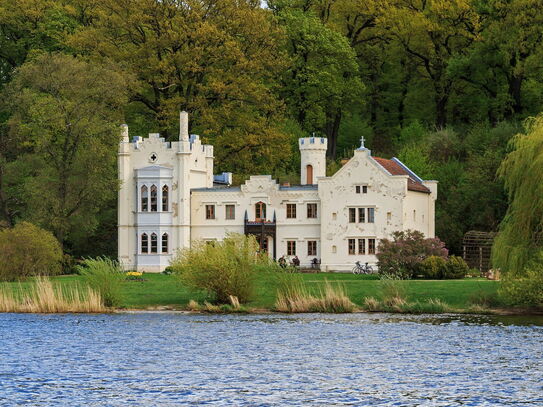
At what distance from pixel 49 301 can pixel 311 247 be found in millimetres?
25046

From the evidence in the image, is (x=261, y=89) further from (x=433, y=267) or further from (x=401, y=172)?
(x=433, y=267)

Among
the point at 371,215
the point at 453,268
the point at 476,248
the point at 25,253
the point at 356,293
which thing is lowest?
the point at 356,293

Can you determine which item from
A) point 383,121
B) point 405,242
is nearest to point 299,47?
point 383,121

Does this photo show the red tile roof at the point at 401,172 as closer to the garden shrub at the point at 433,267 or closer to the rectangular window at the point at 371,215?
the rectangular window at the point at 371,215

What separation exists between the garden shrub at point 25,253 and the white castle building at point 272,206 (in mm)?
9576

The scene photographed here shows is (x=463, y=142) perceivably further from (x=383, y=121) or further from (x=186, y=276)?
(x=186, y=276)

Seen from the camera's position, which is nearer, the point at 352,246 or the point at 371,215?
the point at 371,215

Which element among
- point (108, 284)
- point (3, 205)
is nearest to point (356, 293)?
point (108, 284)

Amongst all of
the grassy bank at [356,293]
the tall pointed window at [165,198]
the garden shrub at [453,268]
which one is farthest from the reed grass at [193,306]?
the tall pointed window at [165,198]

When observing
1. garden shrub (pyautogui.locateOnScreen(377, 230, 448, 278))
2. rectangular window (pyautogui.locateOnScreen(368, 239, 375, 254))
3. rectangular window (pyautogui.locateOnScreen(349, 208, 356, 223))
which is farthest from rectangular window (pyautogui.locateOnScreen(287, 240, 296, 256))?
garden shrub (pyautogui.locateOnScreen(377, 230, 448, 278))

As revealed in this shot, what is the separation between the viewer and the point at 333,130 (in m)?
101

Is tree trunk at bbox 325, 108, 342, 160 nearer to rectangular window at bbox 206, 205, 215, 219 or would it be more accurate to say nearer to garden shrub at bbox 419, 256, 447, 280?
rectangular window at bbox 206, 205, 215, 219

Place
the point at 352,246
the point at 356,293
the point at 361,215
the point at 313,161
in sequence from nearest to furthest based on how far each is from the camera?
1. the point at 356,293
2. the point at 361,215
3. the point at 352,246
4. the point at 313,161

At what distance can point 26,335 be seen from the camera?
1912 inches
